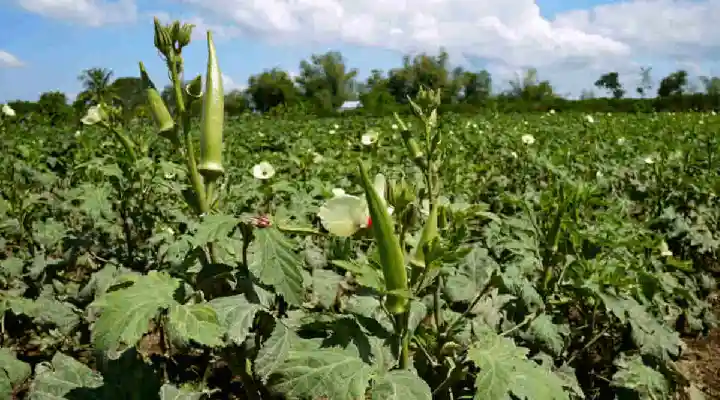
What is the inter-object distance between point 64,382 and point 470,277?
1392 mm

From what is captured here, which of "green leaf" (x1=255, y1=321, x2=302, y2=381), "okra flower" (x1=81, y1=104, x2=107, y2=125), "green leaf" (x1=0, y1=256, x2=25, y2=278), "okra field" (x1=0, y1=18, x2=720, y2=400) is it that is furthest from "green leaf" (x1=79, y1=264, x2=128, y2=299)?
"green leaf" (x1=255, y1=321, x2=302, y2=381)

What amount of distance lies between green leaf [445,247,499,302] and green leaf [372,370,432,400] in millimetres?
995

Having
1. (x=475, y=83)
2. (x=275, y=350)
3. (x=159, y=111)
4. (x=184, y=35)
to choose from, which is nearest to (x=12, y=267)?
(x=159, y=111)

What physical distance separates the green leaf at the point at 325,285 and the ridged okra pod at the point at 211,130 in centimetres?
82

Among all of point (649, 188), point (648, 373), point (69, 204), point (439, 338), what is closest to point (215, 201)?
point (439, 338)

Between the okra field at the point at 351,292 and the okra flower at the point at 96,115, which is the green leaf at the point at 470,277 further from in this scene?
the okra flower at the point at 96,115

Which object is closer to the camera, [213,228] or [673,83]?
[213,228]

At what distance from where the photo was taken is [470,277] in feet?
7.63

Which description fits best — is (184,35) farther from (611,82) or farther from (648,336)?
(611,82)

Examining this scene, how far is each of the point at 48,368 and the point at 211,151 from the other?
0.94 meters

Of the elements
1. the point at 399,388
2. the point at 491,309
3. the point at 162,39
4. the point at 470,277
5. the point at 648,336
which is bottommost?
the point at 648,336

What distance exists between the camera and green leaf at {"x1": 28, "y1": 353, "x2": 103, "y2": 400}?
1.57m

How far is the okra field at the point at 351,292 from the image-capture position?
1282 millimetres

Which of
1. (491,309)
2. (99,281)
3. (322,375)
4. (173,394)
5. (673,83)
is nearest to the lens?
(322,375)
